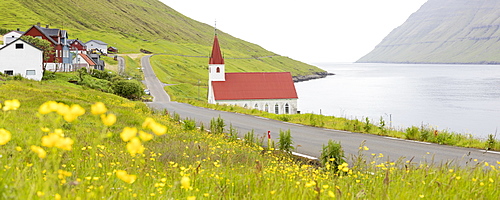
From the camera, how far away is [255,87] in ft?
241

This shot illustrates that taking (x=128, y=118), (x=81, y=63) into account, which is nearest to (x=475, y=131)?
(x=128, y=118)

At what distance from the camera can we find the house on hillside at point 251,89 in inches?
2813

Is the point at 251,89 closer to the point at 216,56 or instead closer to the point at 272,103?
the point at 272,103

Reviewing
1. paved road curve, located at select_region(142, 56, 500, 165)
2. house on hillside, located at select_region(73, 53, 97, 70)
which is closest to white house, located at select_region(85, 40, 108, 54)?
Result: house on hillside, located at select_region(73, 53, 97, 70)

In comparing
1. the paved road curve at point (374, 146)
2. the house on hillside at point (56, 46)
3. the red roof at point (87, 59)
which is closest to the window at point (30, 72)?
the house on hillside at point (56, 46)

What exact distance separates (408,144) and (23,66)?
60719 millimetres

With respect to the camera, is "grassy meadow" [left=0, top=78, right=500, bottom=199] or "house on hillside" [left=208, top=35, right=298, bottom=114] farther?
"house on hillside" [left=208, top=35, right=298, bottom=114]

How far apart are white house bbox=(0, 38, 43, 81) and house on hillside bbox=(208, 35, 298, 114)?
→ 27.4m

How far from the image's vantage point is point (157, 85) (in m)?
101

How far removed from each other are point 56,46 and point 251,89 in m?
40.3

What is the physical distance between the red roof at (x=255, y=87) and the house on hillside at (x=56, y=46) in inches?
1317

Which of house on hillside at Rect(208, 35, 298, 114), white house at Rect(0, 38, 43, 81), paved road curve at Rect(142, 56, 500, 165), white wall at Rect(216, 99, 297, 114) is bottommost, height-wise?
paved road curve at Rect(142, 56, 500, 165)

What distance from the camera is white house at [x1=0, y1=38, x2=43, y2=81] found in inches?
2459

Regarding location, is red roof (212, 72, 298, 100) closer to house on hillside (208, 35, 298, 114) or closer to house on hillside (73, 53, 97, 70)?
house on hillside (208, 35, 298, 114)
